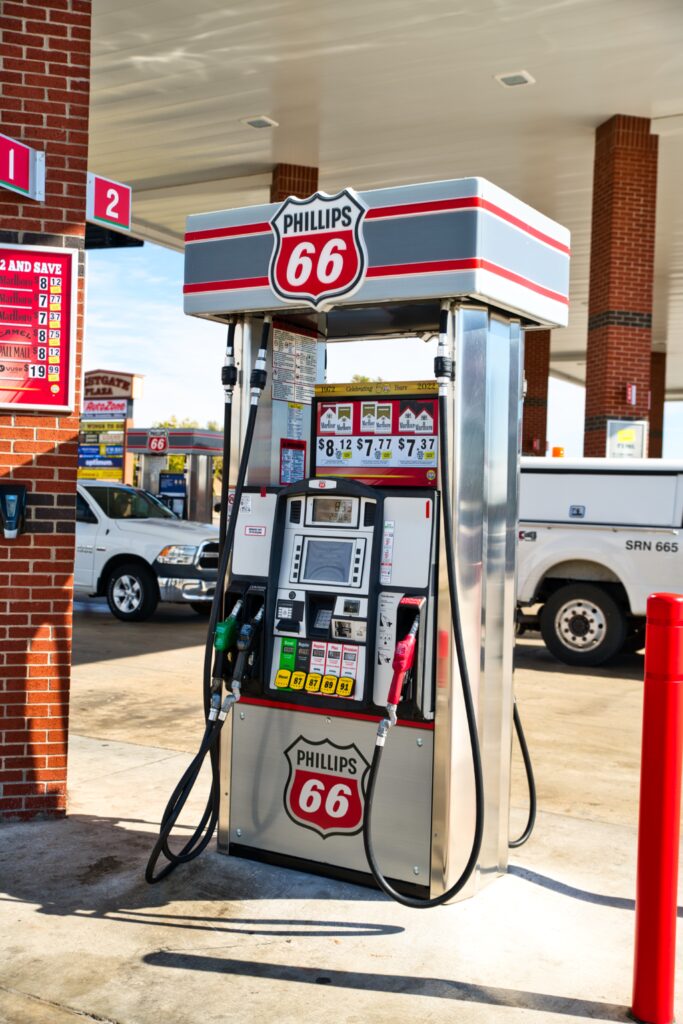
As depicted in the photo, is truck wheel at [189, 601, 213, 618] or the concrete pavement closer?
the concrete pavement

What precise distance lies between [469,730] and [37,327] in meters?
3.12

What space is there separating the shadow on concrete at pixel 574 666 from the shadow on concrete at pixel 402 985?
6.80 meters

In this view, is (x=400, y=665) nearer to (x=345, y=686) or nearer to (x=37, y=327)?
(x=345, y=686)

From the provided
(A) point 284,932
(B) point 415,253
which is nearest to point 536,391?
(B) point 415,253

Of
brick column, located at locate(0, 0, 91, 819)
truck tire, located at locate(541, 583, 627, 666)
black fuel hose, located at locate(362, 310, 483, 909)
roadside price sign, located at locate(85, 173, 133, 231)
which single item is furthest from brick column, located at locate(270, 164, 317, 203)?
black fuel hose, located at locate(362, 310, 483, 909)

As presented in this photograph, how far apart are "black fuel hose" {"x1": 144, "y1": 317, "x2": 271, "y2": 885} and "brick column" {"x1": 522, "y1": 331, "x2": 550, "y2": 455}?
23639 millimetres

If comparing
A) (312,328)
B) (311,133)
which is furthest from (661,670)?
(311,133)

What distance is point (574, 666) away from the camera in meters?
10.9

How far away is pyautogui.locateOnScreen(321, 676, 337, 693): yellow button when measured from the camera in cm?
465

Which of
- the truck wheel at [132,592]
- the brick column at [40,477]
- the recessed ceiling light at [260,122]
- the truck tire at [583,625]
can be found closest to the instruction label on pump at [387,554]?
the brick column at [40,477]

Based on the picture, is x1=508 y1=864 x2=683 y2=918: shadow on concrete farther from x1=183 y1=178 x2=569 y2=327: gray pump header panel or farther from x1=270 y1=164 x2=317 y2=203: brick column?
x1=270 y1=164 x2=317 y2=203: brick column

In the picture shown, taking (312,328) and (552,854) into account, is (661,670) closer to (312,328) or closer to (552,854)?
(552,854)

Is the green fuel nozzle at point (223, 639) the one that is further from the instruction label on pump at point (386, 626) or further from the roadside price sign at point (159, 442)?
the roadside price sign at point (159, 442)

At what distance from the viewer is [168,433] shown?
23109 mm
